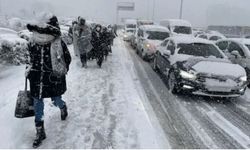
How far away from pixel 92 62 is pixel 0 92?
6.32 meters

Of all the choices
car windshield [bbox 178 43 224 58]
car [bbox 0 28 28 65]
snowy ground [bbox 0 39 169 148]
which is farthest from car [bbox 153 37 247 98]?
car [bbox 0 28 28 65]

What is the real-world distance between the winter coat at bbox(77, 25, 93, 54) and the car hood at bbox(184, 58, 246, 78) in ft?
15.8

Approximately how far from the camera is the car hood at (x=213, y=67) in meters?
8.10

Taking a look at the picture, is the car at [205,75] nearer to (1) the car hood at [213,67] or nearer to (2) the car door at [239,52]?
(1) the car hood at [213,67]

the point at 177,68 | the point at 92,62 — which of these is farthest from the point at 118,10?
the point at 177,68

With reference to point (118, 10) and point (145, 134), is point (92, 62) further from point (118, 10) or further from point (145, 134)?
point (118, 10)

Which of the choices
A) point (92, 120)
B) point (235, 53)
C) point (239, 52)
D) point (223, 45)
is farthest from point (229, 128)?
point (223, 45)

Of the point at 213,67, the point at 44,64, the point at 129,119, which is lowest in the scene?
the point at 129,119

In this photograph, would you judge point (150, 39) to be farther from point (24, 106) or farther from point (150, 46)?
point (24, 106)

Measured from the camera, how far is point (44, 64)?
4.76 m

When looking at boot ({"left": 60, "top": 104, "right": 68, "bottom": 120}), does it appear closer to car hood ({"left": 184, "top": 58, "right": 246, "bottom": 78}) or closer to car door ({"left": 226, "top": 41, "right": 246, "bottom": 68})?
car hood ({"left": 184, "top": 58, "right": 246, "bottom": 78})

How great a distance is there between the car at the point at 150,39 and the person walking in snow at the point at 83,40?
3.96 m

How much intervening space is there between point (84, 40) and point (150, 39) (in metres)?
5.36

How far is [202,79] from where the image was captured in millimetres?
8016
